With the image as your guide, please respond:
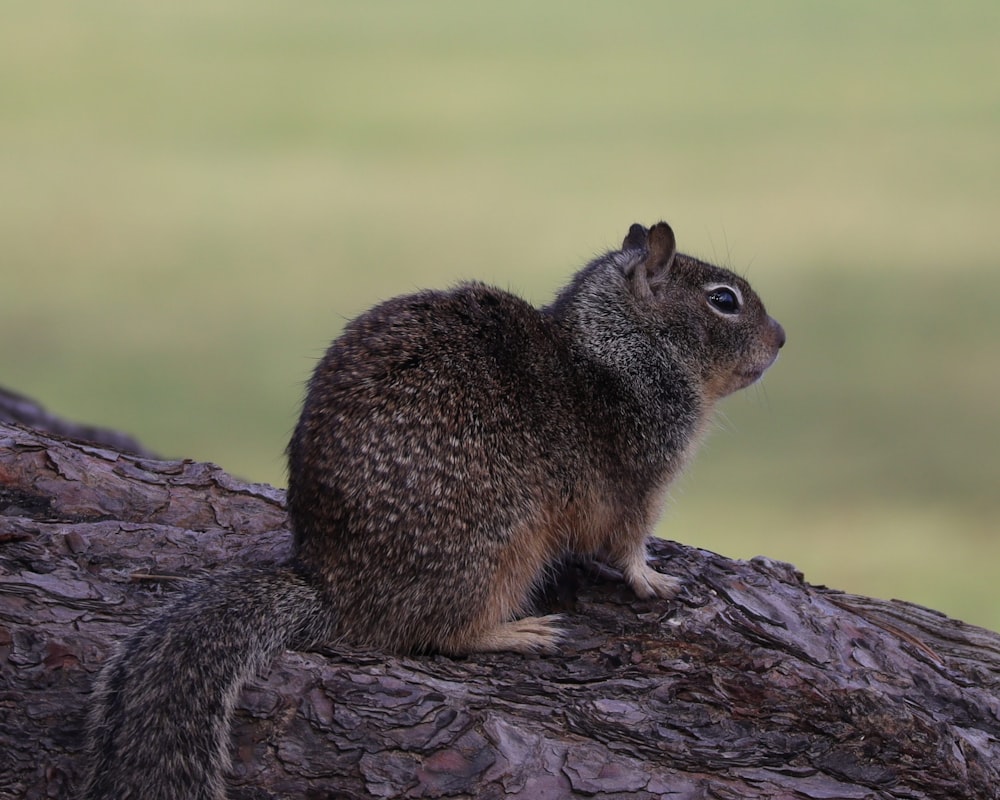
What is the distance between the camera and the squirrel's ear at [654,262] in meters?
6.39

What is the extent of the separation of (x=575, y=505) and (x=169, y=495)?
2.69 metres

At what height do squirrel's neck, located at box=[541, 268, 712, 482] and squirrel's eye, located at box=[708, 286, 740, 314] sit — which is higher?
squirrel's eye, located at box=[708, 286, 740, 314]

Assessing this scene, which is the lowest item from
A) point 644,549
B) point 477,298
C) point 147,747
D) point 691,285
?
point 147,747

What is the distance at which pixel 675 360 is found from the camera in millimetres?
6469

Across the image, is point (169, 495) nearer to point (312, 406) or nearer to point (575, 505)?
point (312, 406)

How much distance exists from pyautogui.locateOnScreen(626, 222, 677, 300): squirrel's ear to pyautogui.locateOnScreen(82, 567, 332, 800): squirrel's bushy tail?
7.95 feet

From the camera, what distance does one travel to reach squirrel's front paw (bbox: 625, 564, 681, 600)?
6.19 meters

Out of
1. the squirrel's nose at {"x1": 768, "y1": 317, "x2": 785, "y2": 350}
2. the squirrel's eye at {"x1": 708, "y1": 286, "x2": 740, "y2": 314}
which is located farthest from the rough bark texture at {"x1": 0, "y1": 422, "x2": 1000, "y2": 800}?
the squirrel's eye at {"x1": 708, "y1": 286, "x2": 740, "y2": 314}

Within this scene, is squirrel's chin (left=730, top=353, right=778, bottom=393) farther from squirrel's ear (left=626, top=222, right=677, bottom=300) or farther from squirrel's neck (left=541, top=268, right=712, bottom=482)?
squirrel's ear (left=626, top=222, right=677, bottom=300)

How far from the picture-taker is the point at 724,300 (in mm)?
6660

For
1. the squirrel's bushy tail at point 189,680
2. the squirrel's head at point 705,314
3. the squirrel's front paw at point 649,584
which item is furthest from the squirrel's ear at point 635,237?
the squirrel's bushy tail at point 189,680

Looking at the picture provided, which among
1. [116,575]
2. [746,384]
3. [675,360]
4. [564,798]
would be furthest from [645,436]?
→ [116,575]

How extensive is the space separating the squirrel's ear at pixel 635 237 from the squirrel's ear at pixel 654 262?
1.43 feet

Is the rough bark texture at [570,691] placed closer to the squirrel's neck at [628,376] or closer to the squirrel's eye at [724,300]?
the squirrel's neck at [628,376]
